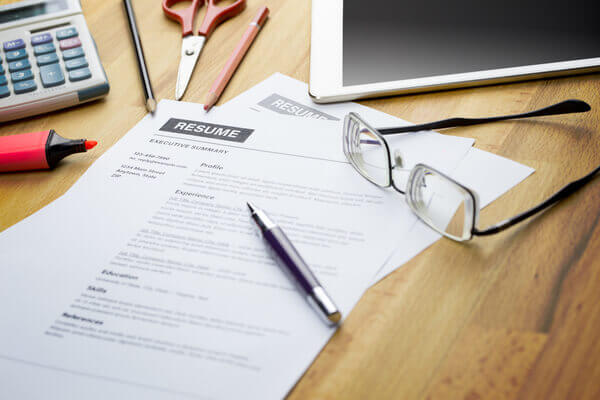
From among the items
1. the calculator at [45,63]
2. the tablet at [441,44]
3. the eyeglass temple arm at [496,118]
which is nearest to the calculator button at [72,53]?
the calculator at [45,63]

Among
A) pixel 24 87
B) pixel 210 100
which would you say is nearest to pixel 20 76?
pixel 24 87

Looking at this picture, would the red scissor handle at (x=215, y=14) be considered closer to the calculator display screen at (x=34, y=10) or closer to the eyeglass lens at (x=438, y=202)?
the calculator display screen at (x=34, y=10)

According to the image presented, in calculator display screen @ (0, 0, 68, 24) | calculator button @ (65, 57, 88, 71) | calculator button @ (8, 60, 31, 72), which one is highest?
calculator display screen @ (0, 0, 68, 24)

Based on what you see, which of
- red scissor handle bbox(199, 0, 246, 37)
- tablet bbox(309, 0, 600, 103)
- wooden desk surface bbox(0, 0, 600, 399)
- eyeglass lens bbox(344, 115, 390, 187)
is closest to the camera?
wooden desk surface bbox(0, 0, 600, 399)

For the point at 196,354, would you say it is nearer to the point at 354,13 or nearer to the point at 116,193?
the point at 116,193

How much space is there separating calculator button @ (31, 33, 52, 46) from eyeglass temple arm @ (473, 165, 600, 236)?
60 cm

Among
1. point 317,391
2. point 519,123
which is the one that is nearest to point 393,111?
point 519,123

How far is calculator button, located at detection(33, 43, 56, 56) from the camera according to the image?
670 millimetres

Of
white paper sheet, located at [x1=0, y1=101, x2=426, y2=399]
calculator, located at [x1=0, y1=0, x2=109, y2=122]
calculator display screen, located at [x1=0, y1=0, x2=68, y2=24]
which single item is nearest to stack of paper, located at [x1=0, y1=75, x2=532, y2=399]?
white paper sheet, located at [x1=0, y1=101, x2=426, y2=399]

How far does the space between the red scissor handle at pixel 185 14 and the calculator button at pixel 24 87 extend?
22 centimetres

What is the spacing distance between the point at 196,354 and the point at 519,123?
0.44 meters

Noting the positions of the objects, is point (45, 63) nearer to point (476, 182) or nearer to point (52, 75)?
point (52, 75)

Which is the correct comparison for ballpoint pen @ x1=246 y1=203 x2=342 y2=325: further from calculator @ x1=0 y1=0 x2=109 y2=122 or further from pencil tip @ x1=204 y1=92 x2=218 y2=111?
calculator @ x1=0 y1=0 x2=109 y2=122

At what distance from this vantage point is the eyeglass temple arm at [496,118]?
574 millimetres
